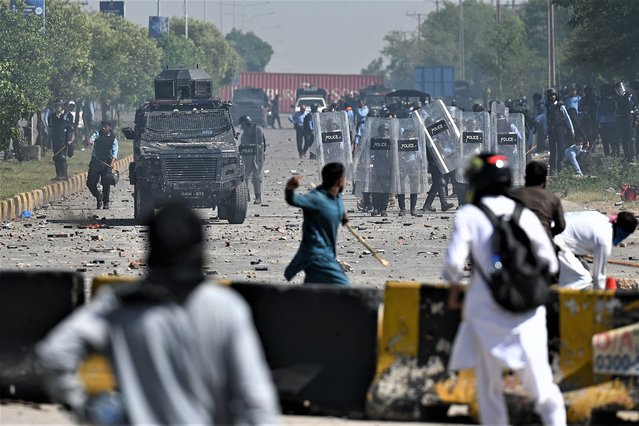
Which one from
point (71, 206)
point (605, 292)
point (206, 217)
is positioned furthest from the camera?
point (71, 206)

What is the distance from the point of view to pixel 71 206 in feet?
101

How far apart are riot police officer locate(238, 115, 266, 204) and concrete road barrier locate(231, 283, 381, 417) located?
20.0 metres

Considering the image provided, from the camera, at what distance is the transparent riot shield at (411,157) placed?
A: 1097 inches

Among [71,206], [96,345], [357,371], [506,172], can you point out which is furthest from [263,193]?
[96,345]

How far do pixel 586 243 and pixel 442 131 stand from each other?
722 inches

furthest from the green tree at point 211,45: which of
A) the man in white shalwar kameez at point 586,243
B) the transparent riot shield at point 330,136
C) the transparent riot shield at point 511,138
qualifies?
the man in white shalwar kameez at point 586,243

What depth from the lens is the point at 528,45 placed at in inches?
3629

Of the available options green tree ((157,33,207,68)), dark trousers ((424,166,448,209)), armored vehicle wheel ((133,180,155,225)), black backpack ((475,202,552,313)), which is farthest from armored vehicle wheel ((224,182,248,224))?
green tree ((157,33,207,68))

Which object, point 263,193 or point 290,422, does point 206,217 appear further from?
point 290,422

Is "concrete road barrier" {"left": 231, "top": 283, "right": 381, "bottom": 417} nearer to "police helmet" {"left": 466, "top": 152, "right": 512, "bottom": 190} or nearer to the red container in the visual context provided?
"police helmet" {"left": 466, "top": 152, "right": 512, "bottom": 190}

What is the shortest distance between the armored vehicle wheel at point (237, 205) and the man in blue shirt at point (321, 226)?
49.1ft

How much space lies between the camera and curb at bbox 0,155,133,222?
27344 millimetres

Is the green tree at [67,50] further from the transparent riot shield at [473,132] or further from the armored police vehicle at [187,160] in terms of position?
the armored police vehicle at [187,160]

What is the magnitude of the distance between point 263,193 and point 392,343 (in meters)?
25.3
